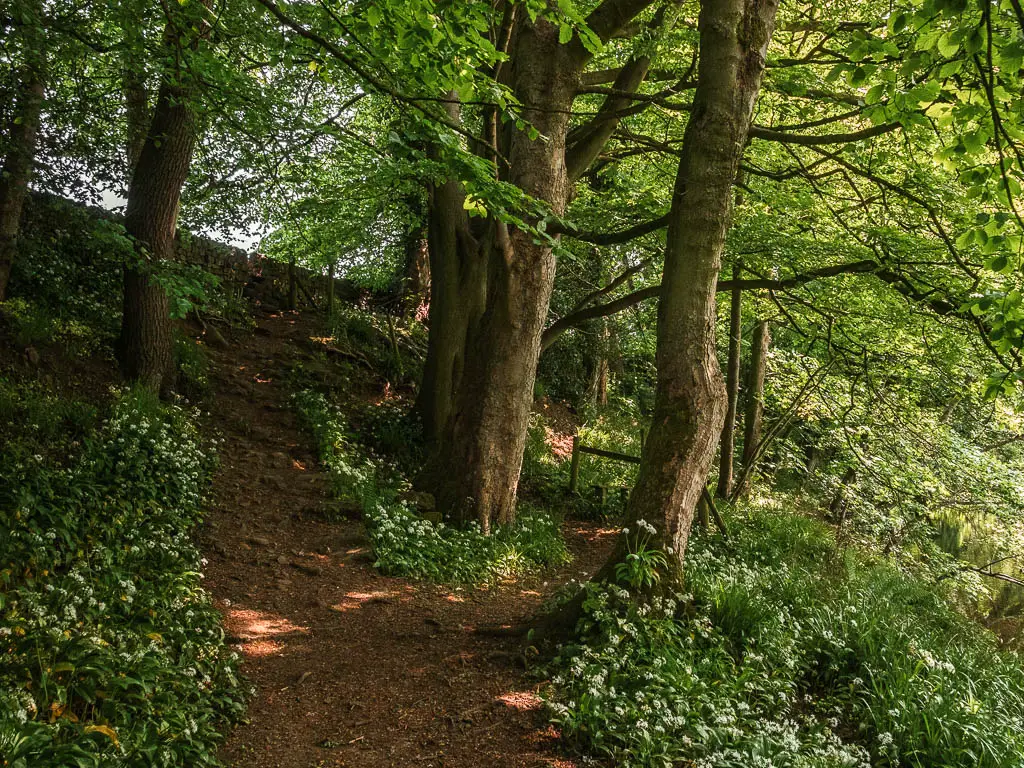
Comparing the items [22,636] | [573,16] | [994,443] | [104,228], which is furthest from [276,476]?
[994,443]

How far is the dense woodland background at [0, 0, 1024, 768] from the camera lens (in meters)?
4.04

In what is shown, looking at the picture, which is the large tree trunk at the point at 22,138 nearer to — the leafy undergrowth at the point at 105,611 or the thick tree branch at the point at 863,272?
the leafy undergrowth at the point at 105,611

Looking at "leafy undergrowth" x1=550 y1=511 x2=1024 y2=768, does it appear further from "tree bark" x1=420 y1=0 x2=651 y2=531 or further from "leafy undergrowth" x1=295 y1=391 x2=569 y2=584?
"tree bark" x1=420 y1=0 x2=651 y2=531

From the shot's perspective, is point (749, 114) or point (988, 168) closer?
point (988, 168)

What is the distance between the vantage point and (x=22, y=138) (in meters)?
8.32

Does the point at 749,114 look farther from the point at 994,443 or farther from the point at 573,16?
the point at 994,443

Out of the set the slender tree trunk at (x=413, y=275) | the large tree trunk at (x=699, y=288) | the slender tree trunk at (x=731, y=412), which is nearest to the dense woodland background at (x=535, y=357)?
the large tree trunk at (x=699, y=288)

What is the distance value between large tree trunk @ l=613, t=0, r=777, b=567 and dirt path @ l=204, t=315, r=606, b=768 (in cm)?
164

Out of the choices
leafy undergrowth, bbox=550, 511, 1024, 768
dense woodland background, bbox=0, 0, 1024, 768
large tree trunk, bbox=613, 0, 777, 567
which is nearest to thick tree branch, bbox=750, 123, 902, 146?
dense woodland background, bbox=0, 0, 1024, 768

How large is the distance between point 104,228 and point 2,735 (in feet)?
14.5

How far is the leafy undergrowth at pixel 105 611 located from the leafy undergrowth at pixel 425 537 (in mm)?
1952

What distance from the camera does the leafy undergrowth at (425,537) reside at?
7355mm

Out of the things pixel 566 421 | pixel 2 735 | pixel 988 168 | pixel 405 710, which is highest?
pixel 988 168

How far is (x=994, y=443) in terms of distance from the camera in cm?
1641
